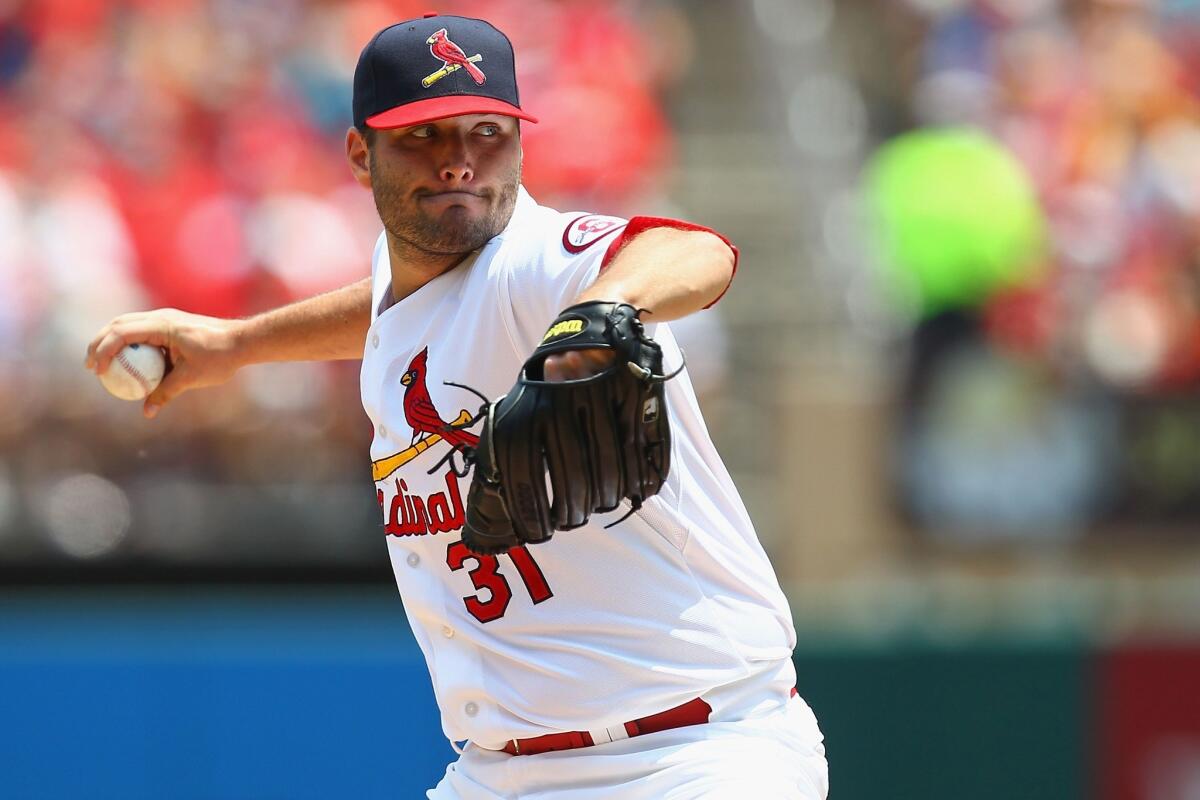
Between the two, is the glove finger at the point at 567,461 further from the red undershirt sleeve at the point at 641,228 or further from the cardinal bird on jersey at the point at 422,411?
the cardinal bird on jersey at the point at 422,411

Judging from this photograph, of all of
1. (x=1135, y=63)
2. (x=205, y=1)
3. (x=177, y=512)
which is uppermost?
(x=205, y=1)

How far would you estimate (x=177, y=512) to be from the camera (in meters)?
6.79

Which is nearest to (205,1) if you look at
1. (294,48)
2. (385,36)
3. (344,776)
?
(294,48)

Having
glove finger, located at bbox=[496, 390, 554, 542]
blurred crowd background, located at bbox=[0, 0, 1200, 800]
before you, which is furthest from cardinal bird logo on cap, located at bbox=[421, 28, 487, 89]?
blurred crowd background, located at bbox=[0, 0, 1200, 800]

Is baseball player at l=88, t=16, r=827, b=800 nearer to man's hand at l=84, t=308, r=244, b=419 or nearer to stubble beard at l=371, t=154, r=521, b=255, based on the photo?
stubble beard at l=371, t=154, r=521, b=255

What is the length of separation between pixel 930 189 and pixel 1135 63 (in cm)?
187

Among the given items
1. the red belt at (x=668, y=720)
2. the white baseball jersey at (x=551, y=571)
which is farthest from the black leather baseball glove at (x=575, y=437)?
the red belt at (x=668, y=720)

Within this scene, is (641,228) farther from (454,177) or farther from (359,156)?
(359,156)

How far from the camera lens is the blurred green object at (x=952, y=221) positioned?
7.69m

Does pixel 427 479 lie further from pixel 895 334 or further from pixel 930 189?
pixel 930 189

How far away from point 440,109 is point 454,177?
0.13 m

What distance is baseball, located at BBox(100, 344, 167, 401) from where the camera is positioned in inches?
139

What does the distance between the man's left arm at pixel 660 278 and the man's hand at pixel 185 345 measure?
4.42 ft

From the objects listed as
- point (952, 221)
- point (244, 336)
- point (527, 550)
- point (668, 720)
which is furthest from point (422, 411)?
point (952, 221)
